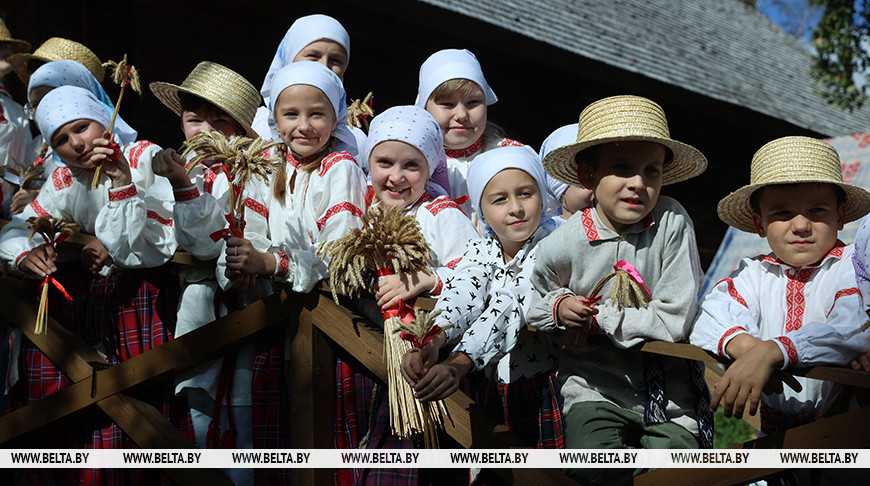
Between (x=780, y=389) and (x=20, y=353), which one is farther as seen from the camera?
(x=20, y=353)

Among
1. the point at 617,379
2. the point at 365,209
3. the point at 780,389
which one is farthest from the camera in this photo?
the point at 365,209

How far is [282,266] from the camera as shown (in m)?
3.36

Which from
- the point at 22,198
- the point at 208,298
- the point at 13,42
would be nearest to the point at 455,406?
the point at 208,298

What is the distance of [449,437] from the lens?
10.3 ft

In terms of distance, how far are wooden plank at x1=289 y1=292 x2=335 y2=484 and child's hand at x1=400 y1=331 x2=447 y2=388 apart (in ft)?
1.91

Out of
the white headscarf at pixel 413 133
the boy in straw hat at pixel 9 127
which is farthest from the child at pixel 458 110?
the boy in straw hat at pixel 9 127

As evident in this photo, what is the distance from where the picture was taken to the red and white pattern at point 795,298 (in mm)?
2934

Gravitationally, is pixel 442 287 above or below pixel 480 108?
below

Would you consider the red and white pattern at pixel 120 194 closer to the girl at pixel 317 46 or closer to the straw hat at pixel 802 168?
the girl at pixel 317 46

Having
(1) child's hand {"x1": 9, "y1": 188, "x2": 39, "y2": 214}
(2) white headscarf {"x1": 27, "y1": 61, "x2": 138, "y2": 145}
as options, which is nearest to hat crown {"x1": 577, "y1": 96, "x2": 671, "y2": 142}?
(2) white headscarf {"x1": 27, "y1": 61, "x2": 138, "y2": 145}

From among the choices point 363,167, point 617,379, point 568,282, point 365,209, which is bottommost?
point 617,379

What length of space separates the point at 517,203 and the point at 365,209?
672 millimetres

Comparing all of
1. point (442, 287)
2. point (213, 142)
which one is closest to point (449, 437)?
point (442, 287)

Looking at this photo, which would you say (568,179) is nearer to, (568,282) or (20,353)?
(568,282)
